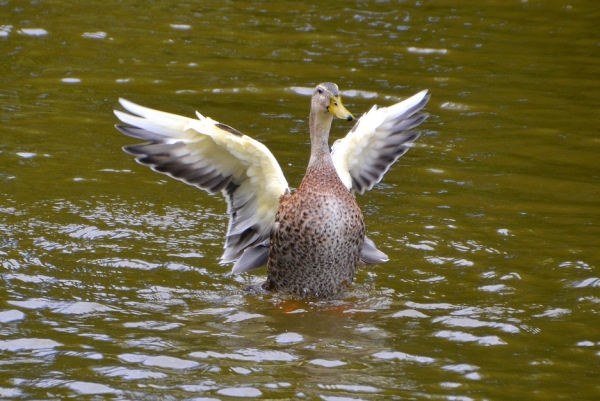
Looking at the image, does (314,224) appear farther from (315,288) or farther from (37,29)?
(37,29)

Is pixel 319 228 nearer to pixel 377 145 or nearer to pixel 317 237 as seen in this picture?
pixel 317 237

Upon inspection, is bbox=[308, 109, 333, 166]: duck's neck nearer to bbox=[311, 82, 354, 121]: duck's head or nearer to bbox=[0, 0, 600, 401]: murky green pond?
bbox=[311, 82, 354, 121]: duck's head

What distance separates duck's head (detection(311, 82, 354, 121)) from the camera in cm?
689

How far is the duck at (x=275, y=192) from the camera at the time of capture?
22.3ft

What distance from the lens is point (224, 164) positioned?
7082mm

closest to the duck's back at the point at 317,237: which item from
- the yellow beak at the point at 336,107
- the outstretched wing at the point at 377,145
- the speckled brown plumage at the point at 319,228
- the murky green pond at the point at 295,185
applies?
the speckled brown plumage at the point at 319,228

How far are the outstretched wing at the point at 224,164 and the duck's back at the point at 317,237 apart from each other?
28 cm

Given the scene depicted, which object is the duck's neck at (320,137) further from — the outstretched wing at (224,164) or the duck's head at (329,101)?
the outstretched wing at (224,164)

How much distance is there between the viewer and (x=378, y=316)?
21.5 feet

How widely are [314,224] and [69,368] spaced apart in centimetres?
209

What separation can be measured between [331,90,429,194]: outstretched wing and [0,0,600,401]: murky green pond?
0.56 metres

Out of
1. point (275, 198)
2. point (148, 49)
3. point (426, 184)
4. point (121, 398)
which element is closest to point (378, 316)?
point (275, 198)

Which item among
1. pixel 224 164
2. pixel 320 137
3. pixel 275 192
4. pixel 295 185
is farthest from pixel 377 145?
pixel 224 164

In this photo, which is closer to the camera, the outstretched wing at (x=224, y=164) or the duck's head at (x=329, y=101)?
the outstretched wing at (x=224, y=164)
